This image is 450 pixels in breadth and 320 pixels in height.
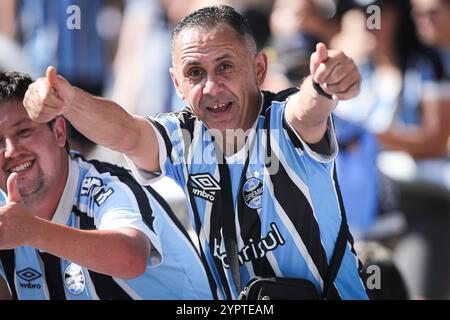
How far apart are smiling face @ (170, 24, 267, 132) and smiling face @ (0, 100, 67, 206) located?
1.70 ft

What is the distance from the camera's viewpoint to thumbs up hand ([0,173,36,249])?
3.00 metres

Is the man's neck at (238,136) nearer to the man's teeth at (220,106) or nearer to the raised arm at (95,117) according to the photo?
the man's teeth at (220,106)

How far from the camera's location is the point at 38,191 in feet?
11.6

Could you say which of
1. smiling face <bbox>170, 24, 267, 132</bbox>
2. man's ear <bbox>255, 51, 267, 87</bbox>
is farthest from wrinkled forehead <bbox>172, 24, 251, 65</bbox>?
man's ear <bbox>255, 51, 267, 87</bbox>

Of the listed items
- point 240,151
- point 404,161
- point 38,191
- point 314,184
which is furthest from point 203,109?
point 404,161

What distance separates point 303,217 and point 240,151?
0.96 feet

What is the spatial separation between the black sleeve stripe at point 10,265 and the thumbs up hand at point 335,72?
1366 millimetres

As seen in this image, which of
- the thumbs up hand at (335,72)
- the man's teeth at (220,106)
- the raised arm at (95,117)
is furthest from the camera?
the man's teeth at (220,106)

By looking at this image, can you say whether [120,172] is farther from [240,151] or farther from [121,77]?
[121,77]

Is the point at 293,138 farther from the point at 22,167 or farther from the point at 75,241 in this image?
the point at 22,167

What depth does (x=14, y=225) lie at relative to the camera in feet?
9.86

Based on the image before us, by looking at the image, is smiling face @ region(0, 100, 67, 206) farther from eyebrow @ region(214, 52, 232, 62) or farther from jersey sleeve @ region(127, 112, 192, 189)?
eyebrow @ region(214, 52, 232, 62)

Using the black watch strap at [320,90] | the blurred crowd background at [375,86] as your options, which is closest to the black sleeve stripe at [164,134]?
the black watch strap at [320,90]

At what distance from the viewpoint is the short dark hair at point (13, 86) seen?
11.6ft
